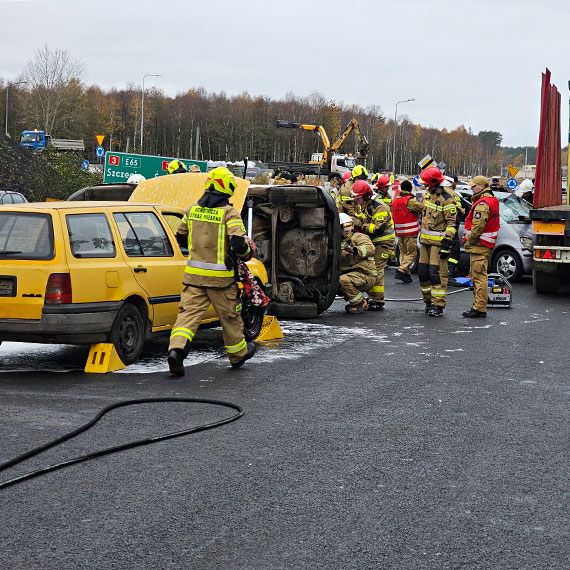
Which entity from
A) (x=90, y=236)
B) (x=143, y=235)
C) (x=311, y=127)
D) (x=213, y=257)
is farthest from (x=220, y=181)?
A: (x=311, y=127)

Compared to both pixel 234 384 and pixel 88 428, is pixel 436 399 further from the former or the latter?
pixel 88 428

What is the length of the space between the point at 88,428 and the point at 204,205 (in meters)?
2.91

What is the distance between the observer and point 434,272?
44.3 feet

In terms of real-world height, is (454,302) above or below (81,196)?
below

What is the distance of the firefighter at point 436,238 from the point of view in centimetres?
1350

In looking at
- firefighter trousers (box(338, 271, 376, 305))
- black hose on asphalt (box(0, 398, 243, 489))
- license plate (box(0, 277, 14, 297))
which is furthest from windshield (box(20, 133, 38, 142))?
black hose on asphalt (box(0, 398, 243, 489))

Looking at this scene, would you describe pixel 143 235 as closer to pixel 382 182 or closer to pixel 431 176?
pixel 431 176

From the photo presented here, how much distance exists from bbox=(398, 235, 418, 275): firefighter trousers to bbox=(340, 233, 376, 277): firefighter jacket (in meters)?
4.66

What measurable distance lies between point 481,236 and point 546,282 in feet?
13.0

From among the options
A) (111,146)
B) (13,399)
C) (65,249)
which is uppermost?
(111,146)

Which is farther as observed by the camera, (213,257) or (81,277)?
(213,257)

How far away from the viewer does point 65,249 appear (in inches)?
321

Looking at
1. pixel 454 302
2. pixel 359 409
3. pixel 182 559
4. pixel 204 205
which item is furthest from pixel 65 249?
pixel 454 302

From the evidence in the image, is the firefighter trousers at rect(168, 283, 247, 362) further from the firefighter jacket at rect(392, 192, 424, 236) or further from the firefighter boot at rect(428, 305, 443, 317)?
the firefighter jacket at rect(392, 192, 424, 236)
